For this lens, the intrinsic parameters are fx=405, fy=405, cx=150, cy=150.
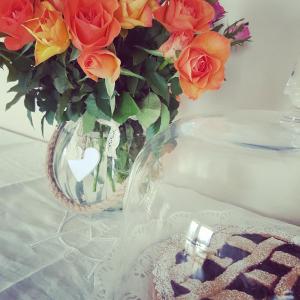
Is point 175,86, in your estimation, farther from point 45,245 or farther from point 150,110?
point 45,245

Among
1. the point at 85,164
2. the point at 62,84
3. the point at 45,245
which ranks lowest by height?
the point at 45,245

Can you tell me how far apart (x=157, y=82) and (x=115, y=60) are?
7cm

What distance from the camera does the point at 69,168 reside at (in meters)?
0.55

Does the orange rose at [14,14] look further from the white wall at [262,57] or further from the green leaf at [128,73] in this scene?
the white wall at [262,57]

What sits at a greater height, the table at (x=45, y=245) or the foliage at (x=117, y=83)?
the foliage at (x=117, y=83)

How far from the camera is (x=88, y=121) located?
19.2 inches

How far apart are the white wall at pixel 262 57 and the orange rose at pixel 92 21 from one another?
11.2 inches

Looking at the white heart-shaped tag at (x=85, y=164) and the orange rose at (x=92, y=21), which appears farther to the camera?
the white heart-shaped tag at (x=85, y=164)

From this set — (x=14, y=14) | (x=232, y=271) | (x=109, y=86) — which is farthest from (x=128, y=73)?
(x=232, y=271)

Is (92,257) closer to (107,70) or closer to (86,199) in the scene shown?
(86,199)

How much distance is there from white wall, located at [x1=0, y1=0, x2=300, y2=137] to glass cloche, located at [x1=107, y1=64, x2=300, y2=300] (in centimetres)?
10

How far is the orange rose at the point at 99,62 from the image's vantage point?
0.40 meters

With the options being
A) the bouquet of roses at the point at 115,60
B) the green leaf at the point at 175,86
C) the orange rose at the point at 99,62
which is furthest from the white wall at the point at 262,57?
the orange rose at the point at 99,62

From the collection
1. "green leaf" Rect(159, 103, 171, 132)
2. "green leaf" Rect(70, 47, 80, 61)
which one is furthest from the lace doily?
"green leaf" Rect(70, 47, 80, 61)
